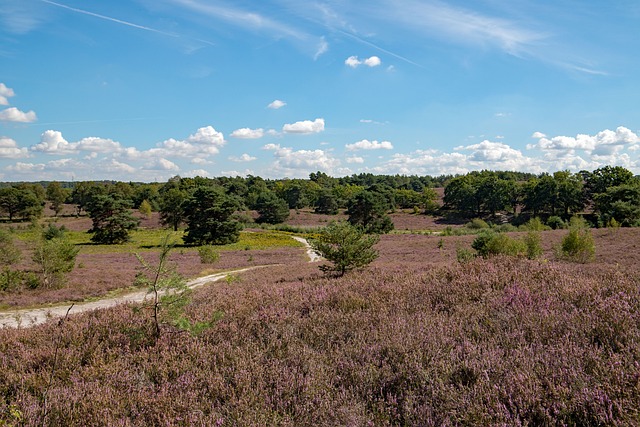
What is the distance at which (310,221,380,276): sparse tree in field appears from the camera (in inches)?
559

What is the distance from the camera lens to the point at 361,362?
3.58 meters

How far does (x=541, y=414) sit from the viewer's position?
8.42 ft

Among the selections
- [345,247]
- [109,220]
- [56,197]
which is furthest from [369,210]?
[56,197]

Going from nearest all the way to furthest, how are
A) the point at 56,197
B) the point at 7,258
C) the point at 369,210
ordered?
the point at 7,258, the point at 369,210, the point at 56,197

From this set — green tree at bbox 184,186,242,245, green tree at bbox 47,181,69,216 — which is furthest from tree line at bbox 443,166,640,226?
green tree at bbox 47,181,69,216

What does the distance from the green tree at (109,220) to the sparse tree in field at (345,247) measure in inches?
2303

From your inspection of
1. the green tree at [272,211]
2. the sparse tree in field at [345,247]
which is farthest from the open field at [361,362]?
the green tree at [272,211]

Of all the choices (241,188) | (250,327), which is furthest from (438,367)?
(241,188)

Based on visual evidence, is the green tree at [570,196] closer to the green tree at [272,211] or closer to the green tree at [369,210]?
the green tree at [369,210]

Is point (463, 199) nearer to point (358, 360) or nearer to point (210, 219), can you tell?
point (210, 219)

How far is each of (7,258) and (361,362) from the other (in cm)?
2562

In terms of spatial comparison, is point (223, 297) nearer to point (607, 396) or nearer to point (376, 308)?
point (376, 308)

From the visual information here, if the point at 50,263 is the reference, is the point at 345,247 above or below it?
above

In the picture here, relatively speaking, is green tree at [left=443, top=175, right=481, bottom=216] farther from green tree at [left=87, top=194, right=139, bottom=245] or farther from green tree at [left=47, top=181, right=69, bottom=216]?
green tree at [left=47, top=181, right=69, bottom=216]
